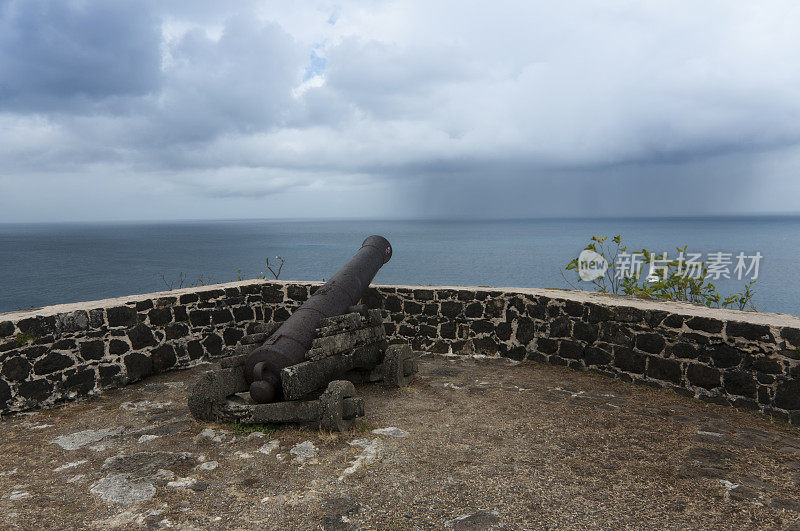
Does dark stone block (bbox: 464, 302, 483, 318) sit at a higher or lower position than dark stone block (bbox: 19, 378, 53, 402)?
higher

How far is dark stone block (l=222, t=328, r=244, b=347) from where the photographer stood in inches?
326

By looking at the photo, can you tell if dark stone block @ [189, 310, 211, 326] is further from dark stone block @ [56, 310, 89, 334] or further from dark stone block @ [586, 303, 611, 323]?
dark stone block @ [586, 303, 611, 323]

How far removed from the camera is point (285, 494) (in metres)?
3.96

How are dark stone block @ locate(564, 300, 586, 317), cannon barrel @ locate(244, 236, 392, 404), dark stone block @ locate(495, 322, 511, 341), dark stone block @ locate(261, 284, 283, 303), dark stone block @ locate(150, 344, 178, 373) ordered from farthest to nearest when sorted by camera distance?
dark stone block @ locate(261, 284, 283, 303) < dark stone block @ locate(495, 322, 511, 341) < dark stone block @ locate(150, 344, 178, 373) < dark stone block @ locate(564, 300, 586, 317) < cannon barrel @ locate(244, 236, 392, 404)

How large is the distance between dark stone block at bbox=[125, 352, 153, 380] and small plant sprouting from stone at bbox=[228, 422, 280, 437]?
2.48 meters

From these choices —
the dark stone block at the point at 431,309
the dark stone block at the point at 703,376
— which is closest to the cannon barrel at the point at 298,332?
the dark stone block at the point at 431,309

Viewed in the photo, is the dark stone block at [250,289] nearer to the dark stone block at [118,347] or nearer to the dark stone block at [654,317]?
the dark stone block at [118,347]

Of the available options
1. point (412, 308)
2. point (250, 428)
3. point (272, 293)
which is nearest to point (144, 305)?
point (272, 293)

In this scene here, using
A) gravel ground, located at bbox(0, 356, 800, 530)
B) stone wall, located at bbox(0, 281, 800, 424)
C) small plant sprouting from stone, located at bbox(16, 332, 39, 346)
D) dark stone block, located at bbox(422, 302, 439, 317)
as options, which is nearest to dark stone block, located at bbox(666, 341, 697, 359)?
stone wall, located at bbox(0, 281, 800, 424)

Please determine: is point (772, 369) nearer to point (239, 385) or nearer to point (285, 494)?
point (285, 494)

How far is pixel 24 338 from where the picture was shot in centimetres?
600

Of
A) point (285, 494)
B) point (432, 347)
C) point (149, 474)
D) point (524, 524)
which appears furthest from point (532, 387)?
point (149, 474)

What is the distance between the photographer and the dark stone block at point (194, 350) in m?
7.79

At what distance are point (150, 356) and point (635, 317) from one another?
6.34m
